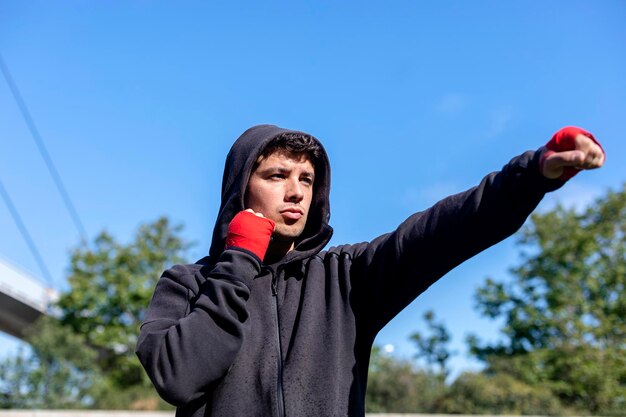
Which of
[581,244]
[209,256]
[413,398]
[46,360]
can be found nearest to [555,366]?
[581,244]

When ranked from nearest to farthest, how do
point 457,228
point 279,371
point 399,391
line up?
point 457,228, point 279,371, point 399,391

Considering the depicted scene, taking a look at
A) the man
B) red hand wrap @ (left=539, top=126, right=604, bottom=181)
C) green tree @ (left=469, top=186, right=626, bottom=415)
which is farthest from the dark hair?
green tree @ (left=469, top=186, right=626, bottom=415)

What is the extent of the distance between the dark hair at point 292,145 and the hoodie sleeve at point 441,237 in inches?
17.7

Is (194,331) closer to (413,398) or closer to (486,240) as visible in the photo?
(486,240)

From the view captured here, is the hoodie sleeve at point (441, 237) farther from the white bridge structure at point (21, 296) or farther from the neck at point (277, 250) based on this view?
the white bridge structure at point (21, 296)

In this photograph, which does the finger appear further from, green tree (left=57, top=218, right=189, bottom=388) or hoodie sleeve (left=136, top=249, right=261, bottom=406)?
green tree (left=57, top=218, right=189, bottom=388)

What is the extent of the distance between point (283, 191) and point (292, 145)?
19 cm

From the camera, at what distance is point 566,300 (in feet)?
83.7

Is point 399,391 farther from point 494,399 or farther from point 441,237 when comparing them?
point 441,237

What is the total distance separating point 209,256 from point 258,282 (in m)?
0.32

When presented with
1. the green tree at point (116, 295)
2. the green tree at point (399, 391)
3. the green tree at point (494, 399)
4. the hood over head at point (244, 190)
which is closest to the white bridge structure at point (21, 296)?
the green tree at point (116, 295)

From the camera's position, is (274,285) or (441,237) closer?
(441,237)

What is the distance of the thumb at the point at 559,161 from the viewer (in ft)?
5.77

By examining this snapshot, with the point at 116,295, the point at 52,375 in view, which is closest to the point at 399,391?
the point at 52,375
